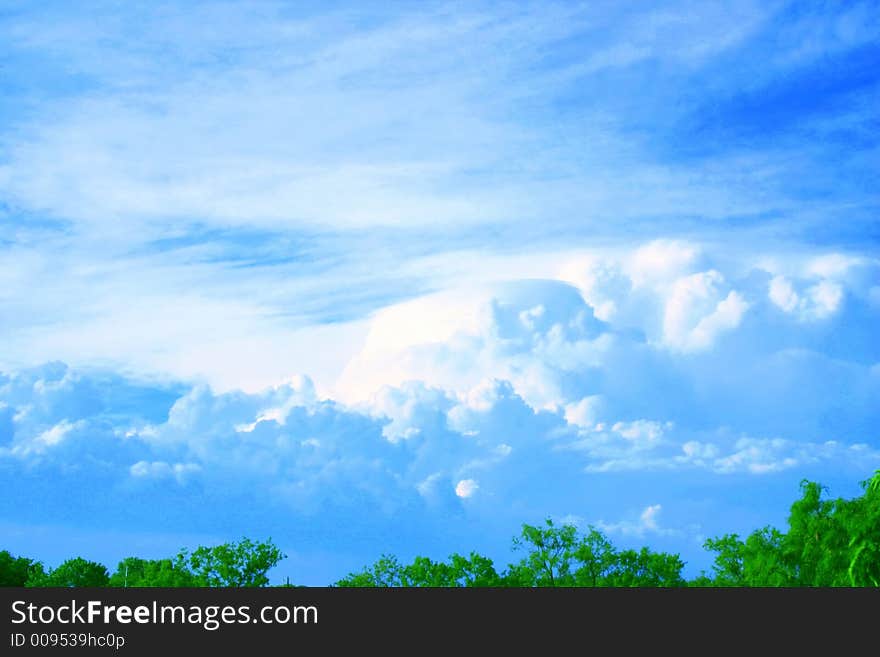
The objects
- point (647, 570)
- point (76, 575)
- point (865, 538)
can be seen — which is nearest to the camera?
point (865, 538)

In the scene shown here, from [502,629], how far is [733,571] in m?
52.5

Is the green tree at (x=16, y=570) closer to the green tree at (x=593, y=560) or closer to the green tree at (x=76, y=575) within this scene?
the green tree at (x=76, y=575)

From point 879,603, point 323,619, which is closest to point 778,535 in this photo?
point 879,603

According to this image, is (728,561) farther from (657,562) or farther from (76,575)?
(76,575)

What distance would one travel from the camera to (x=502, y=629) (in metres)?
21.9

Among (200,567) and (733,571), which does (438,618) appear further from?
(200,567)

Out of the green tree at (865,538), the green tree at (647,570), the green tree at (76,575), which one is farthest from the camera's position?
the green tree at (76,575)

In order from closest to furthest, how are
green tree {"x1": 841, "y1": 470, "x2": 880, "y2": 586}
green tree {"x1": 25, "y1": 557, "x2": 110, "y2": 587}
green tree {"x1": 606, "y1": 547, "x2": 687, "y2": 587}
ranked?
green tree {"x1": 841, "y1": 470, "x2": 880, "y2": 586}, green tree {"x1": 606, "y1": 547, "x2": 687, "y2": 587}, green tree {"x1": 25, "y1": 557, "x2": 110, "y2": 587}

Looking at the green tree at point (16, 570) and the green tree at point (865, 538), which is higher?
the green tree at point (16, 570)

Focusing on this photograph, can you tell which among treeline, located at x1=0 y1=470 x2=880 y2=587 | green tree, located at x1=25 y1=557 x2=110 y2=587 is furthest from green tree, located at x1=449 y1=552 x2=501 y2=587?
green tree, located at x1=25 y1=557 x2=110 y2=587

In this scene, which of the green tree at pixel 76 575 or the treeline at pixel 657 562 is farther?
the green tree at pixel 76 575

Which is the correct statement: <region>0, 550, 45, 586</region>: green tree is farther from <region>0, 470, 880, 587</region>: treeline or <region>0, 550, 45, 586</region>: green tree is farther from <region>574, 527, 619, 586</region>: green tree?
<region>574, 527, 619, 586</region>: green tree

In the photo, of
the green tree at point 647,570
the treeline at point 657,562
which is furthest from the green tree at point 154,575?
the green tree at point 647,570

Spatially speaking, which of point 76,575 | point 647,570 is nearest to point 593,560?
point 647,570
